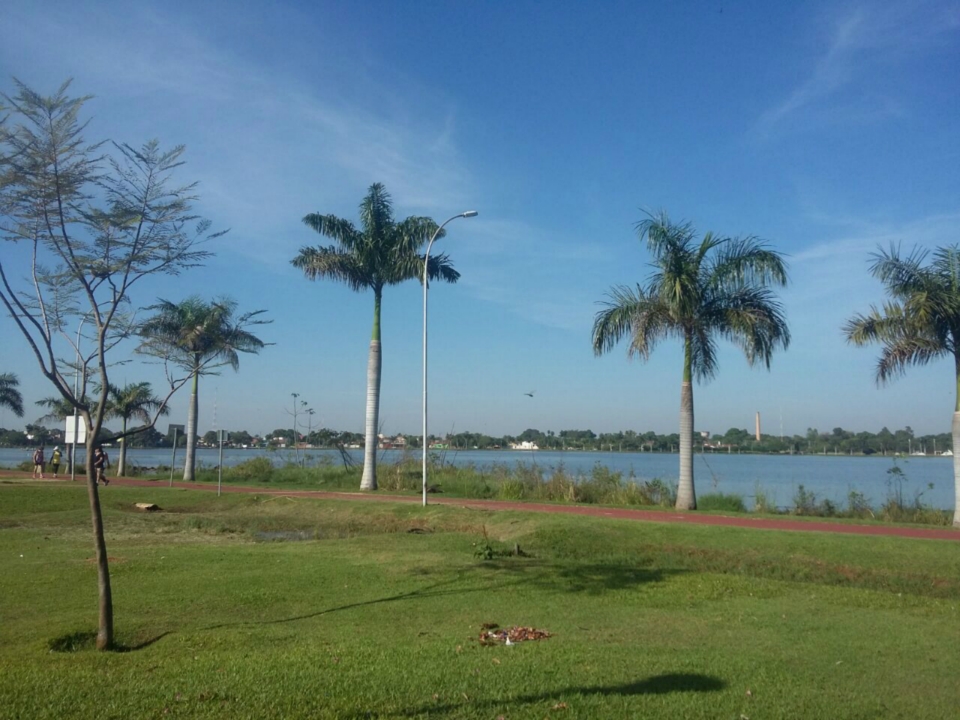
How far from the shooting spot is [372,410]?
2966cm

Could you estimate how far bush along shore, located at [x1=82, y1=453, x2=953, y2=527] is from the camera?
73.2ft

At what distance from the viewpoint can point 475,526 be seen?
2002cm

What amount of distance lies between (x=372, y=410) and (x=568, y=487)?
784 cm

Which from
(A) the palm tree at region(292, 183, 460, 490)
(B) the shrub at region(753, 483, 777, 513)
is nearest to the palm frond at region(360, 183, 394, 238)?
(A) the palm tree at region(292, 183, 460, 490)

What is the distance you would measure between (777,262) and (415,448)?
20.9 m

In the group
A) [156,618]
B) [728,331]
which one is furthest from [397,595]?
[728,331]

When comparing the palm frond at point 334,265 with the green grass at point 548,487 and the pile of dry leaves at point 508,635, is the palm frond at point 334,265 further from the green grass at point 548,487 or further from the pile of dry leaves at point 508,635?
the pile of dry leaves at point 508,635

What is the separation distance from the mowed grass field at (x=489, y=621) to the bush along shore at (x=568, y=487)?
7.22 m

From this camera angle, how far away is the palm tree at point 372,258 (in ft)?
97.5

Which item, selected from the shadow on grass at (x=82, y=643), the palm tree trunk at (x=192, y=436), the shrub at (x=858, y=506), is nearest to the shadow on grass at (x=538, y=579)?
the shadow on grass at (x=82, y=643)

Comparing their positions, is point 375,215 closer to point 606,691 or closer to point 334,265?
point 334,265

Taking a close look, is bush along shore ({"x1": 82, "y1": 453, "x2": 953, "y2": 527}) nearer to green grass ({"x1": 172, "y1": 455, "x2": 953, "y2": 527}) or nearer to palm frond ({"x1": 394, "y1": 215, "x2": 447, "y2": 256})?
green grass ({"x1": 172, "y1": 455, "x2": 953, "y2": 527})

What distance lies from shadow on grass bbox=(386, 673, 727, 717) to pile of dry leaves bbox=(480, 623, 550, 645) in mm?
2026

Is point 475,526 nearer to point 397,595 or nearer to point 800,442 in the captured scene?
point 397,595
